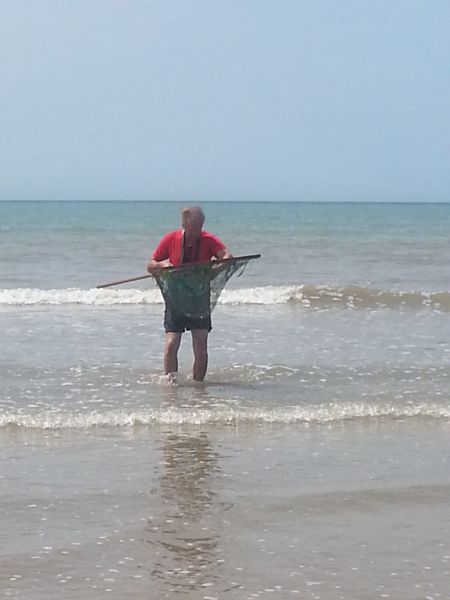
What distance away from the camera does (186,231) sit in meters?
9.33

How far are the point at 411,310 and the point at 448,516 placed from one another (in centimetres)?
1135

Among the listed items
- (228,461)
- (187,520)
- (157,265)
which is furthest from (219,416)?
(187,520)

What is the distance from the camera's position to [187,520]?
19.0 feet

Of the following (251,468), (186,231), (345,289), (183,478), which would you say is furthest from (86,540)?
(345,289)

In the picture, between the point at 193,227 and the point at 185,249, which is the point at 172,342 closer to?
the point at 185,249

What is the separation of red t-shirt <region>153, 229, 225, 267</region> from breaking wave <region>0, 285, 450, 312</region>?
310 inches

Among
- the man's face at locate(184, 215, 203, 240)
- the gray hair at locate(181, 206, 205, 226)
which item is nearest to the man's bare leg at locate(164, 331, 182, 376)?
the man's face at locate(184, 215, 203, 240)

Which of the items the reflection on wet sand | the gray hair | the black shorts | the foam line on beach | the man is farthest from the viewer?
the black shorts

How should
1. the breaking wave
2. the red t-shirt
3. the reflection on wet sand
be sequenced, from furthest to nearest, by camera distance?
1. the breaking wave
2. the red t-shirt
3. the reflection on wet sand

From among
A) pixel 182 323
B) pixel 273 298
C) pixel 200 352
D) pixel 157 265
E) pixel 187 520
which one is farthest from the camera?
pixel 273 298

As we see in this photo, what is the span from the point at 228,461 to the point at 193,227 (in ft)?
8.89

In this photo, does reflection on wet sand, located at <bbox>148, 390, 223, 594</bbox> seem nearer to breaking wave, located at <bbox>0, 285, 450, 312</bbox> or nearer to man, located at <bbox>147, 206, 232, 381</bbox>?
man, located at <bbox>147, 206, 232, 381</bbox>

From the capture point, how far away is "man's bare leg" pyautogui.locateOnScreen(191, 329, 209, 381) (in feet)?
31.5

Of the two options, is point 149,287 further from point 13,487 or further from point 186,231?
point 13,487
